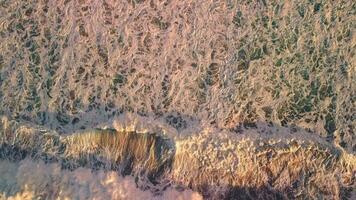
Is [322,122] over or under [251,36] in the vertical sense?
under

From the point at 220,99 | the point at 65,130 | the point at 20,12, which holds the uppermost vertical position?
the point at 20,12

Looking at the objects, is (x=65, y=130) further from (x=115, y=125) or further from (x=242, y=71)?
(x=242, y=71)

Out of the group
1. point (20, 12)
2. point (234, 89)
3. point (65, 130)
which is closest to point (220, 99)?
point (234, 89)

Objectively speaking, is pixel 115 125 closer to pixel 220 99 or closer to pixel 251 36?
pixel 220 99

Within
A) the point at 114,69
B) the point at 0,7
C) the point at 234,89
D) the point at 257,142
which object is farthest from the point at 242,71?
the point at 0,7

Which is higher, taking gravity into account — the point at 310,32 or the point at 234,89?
the point at 310,32

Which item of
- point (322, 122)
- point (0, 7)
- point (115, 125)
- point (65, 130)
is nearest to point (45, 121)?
point (65, 130)
